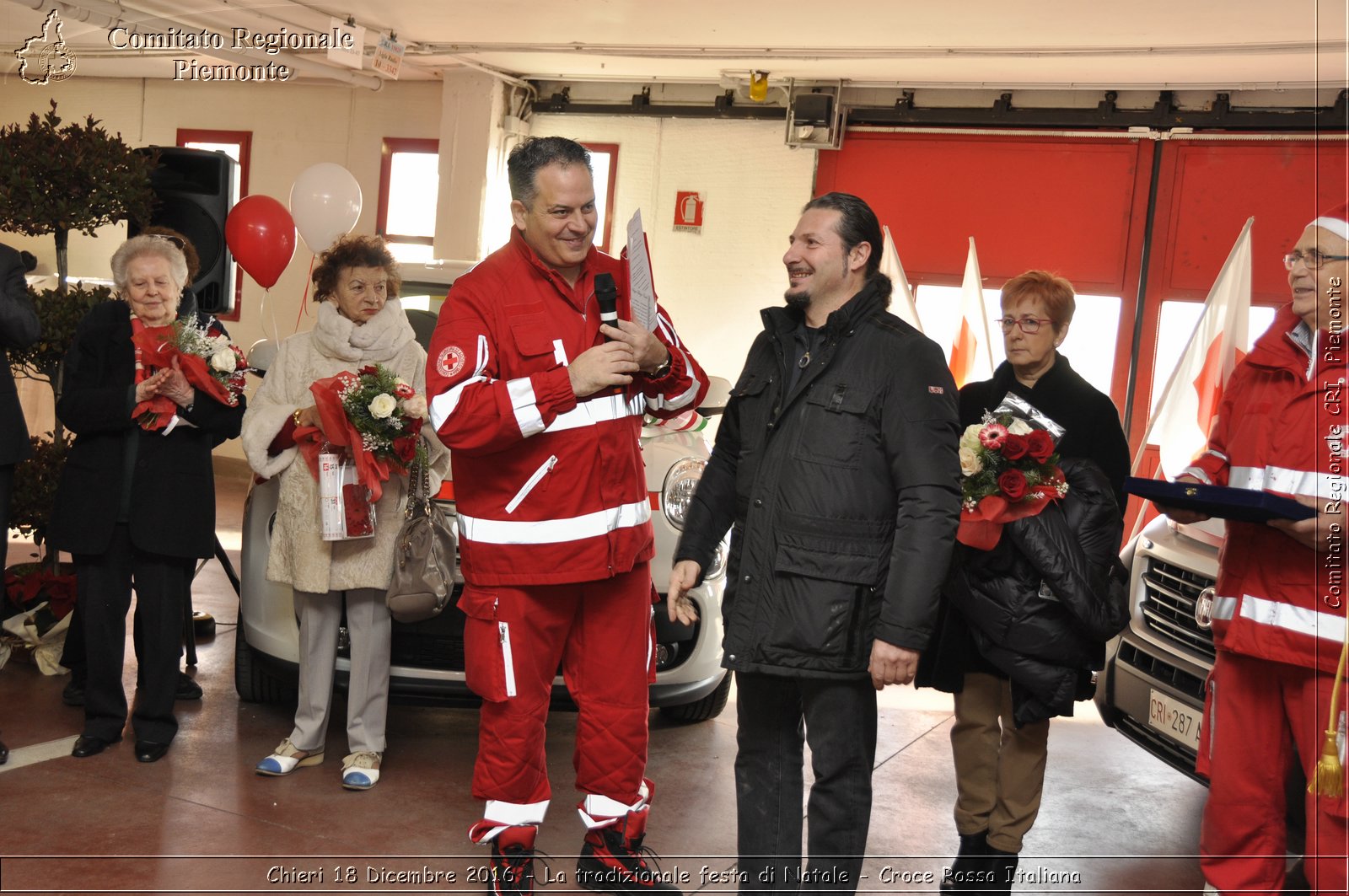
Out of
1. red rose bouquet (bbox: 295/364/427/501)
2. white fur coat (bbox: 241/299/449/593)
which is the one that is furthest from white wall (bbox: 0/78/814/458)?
red rose bouquet (bbox: 295/364/427/501)

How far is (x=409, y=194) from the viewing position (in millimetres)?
12461

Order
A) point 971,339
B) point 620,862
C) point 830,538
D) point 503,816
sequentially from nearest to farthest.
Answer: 1. point 830,538
2. point 503,816
3. point 620,862
4. point 971,339

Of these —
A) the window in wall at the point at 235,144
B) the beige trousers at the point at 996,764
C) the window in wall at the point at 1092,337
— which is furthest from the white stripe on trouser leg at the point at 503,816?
the window in wall at the point at 235,144

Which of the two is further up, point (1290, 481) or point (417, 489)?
point (1290, 481)

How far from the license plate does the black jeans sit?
4.28 feet

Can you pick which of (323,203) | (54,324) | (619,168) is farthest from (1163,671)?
(619,168)

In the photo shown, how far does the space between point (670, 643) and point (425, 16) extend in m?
6.84

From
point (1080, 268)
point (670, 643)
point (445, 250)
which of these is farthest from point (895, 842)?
point (445, 250)

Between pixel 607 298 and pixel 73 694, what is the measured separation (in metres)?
3.10

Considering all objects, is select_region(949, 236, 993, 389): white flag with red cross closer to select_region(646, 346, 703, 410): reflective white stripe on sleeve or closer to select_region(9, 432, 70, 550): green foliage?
select_region(646, 346, 703, 410): reflective white stripe on sleeve

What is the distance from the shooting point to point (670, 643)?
4316 millimetres

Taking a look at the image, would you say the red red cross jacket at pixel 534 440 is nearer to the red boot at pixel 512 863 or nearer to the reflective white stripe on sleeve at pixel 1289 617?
the red boot at pixel 512 863

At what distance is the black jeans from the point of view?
2746mm

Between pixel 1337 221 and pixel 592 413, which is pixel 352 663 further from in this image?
pixel 1337 221
